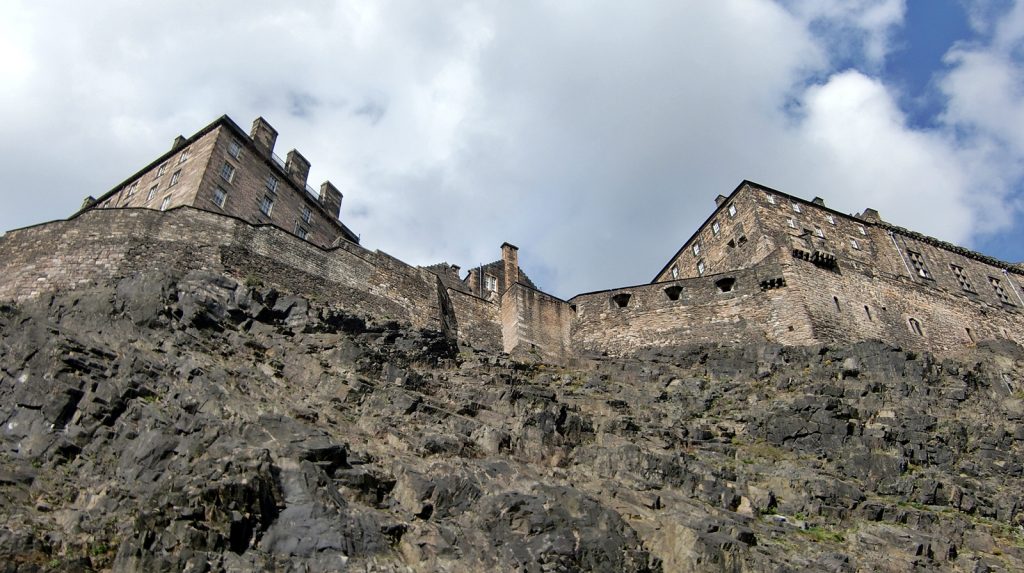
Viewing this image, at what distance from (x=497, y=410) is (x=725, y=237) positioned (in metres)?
24.3

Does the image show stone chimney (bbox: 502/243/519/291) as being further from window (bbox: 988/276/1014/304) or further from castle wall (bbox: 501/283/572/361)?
window (bbox: 988/276/1014/304)

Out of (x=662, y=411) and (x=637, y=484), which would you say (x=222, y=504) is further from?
(x=662, y=411)

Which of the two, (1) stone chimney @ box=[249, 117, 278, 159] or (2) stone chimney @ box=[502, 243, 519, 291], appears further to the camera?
(2) stone chimney @ box=[502, 243, 519, 291]

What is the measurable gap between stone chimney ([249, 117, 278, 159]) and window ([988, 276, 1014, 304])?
41.0 m

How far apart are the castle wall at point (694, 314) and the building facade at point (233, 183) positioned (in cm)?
1235

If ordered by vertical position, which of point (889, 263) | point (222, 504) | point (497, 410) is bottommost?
point (222, 504)

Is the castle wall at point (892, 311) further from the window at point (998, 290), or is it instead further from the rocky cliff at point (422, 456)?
the rocky cliff at point (422, 456)

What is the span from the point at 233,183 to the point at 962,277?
39803 millimetres

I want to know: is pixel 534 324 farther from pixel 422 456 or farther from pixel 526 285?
pixel 422 456

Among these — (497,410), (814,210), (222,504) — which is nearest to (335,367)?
(497,410)

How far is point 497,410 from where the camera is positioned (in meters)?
18.8

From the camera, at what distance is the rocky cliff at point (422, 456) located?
12148 millimetres

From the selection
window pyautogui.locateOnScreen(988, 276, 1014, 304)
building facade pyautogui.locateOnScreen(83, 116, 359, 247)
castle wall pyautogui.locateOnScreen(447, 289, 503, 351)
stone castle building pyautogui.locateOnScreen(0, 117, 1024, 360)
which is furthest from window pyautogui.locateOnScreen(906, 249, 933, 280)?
building facade pyautogui.locateOnScreen(83, 116, 359, 247)

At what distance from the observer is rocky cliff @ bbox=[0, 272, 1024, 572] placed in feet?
39.9
